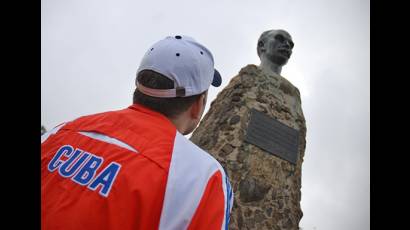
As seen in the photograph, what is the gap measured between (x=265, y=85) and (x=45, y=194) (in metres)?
3.67

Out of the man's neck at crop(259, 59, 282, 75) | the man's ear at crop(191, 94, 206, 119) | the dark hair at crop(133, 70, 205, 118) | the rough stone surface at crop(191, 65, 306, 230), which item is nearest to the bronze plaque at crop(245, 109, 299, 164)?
the rough stone surface at crop(191, 65, 306, 230)

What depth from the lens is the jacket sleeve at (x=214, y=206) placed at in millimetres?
826

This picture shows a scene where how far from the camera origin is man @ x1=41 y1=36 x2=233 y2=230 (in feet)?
2.69

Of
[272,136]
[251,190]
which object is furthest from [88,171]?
[272,136]

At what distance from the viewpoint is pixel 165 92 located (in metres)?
1.13

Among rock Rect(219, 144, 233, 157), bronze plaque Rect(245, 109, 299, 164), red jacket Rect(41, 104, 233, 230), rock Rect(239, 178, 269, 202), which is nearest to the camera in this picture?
red jacket Rect(41, 104, 233, 230)

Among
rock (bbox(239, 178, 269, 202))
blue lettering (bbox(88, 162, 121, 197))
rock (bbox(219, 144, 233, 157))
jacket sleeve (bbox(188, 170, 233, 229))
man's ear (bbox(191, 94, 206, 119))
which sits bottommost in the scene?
rock (bbox(239, 178, 269, 202))

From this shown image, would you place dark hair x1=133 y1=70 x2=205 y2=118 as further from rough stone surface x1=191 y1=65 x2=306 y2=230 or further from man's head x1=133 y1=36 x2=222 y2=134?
rough stone surface x1=191 y1=65 x2=306 y2=230

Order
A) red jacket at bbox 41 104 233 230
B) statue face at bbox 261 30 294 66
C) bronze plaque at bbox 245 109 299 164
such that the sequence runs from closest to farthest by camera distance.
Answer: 1. red jacket at bbox 41 104 233 230
2. bronze plaque at bbox 245 109 299 164
3. statue face at bbox 261 30 294 66

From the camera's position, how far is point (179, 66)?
1161mm

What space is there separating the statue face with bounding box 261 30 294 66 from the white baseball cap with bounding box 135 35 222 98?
3738 mm

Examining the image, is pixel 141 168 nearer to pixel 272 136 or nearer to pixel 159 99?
pixel 159 99

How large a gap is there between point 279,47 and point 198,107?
3.85 m
